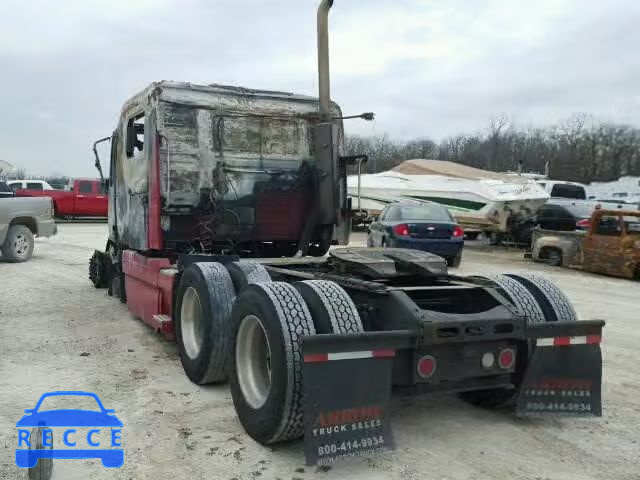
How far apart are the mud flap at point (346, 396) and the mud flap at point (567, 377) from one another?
1.18 m

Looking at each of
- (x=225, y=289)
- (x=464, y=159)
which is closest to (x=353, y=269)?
(x=225, y=289)

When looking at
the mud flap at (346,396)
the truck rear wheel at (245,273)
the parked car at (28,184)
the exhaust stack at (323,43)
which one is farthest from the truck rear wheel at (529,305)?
the parked car at (28,184)

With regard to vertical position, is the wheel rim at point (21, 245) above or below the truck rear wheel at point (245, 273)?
below

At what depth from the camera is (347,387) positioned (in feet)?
11.9

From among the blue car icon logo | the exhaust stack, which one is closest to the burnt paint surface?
the exhaust stack

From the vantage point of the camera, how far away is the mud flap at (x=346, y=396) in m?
3.54

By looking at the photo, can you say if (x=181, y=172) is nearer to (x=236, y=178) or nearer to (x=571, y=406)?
(x=236, y=178)

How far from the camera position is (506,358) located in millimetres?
4191

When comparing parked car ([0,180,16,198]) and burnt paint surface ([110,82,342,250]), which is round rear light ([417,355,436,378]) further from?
parked car ([0,180,16,198])

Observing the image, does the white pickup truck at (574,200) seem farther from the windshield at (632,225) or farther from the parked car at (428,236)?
the parked car at (428,236)

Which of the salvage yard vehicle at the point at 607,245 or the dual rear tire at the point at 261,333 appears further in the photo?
the salvage yard vehicle at the point at 607,245

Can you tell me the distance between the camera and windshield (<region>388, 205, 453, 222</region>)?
14.6 m

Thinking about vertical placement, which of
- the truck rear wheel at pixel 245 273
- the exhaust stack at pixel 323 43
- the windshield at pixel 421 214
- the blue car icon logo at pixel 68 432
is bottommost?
the blue car icon logo at pixel 68 432

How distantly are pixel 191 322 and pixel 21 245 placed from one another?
10.4 m
